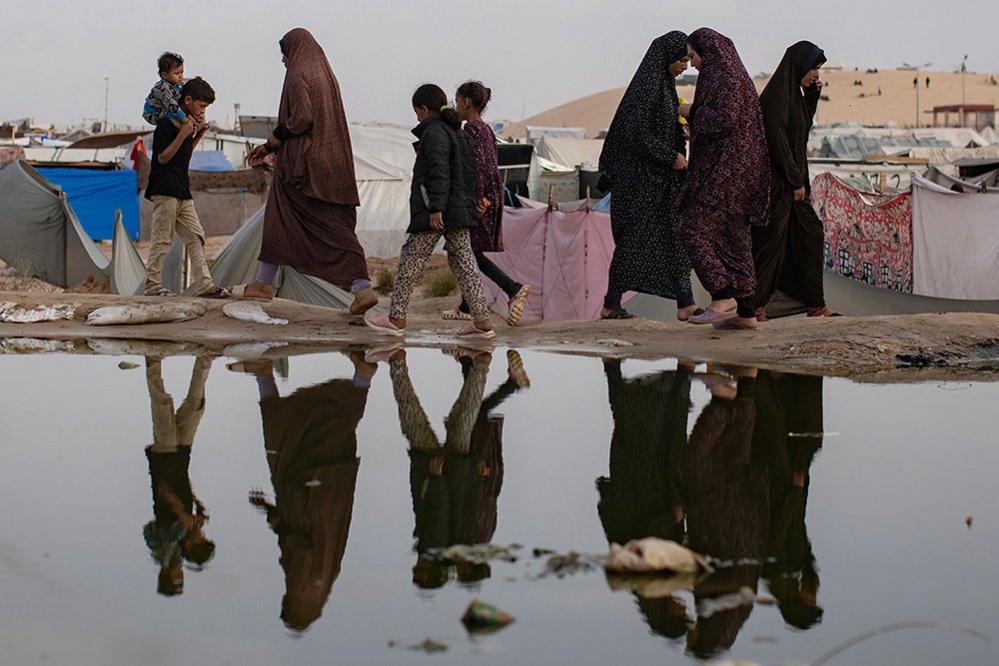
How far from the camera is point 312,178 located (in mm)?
9219

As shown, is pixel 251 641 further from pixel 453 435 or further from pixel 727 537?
pixel 453 435

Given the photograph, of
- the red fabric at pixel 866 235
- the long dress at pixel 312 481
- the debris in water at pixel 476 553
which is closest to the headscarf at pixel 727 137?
the long dress at pixel 312 481

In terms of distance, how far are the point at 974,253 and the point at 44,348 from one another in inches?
283

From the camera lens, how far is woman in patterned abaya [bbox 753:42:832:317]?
9.06 meters

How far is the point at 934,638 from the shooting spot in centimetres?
317

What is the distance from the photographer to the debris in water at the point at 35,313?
32.7ft

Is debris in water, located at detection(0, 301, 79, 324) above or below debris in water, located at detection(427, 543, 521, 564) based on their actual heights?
above

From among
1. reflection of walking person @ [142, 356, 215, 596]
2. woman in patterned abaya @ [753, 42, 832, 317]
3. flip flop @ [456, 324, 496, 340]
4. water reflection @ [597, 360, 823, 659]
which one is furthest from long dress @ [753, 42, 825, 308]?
reflection of walking person @ [142, 356, 215, 596]

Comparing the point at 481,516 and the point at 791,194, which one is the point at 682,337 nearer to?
the point at 791,194

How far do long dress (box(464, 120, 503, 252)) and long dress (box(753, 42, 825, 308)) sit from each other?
1829 mm

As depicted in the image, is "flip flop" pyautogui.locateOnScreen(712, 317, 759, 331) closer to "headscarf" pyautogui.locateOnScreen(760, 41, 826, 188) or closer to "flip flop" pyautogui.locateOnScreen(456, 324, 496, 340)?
"headscarf" pyautogui.locateOnScreen(760, 41, 826, 188)

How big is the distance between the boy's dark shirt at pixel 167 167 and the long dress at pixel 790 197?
3688 millimetres

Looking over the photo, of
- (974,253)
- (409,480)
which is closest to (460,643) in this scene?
(409,480)

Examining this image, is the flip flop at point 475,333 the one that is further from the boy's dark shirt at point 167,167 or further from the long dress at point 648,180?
the boy's dark shirt at point 167,167
